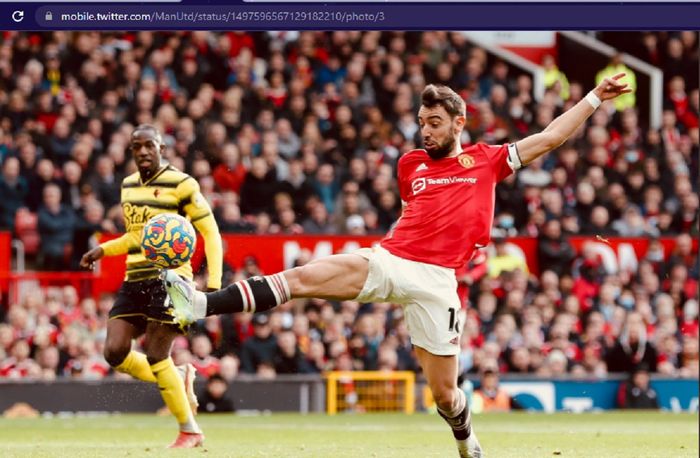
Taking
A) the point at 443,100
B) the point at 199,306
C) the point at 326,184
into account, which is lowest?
the point at 199,306

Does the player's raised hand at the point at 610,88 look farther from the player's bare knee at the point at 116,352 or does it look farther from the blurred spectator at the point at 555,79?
the blurred spectator at the point at 555,79

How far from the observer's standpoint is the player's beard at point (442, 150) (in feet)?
28.4

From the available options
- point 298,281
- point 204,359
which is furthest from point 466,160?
point 204,359

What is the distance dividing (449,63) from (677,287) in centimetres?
504

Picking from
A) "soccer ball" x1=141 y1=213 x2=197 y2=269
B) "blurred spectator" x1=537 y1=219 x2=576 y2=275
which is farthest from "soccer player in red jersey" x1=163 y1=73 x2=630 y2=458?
"blurred spectator" x1=537 y1=219 x2=576 y2=275

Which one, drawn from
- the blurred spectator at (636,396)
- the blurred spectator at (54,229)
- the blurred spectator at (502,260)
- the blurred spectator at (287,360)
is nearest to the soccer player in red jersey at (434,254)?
the blurred spectator at (287,360)

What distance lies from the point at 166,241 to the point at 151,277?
182 centimetres

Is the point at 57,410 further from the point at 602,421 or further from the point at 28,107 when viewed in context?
the point at 602,421

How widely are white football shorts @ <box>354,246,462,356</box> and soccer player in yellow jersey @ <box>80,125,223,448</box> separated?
2.48 metres

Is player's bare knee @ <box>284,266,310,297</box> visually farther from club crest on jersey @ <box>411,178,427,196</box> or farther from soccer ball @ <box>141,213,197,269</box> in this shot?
soccer ball @ <box>141,213,197,269</box>

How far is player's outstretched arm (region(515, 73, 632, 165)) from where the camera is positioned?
28.0 feet

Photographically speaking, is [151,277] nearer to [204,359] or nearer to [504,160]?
[504,160]

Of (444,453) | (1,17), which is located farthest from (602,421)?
(1,17)

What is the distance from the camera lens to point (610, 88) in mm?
8625
